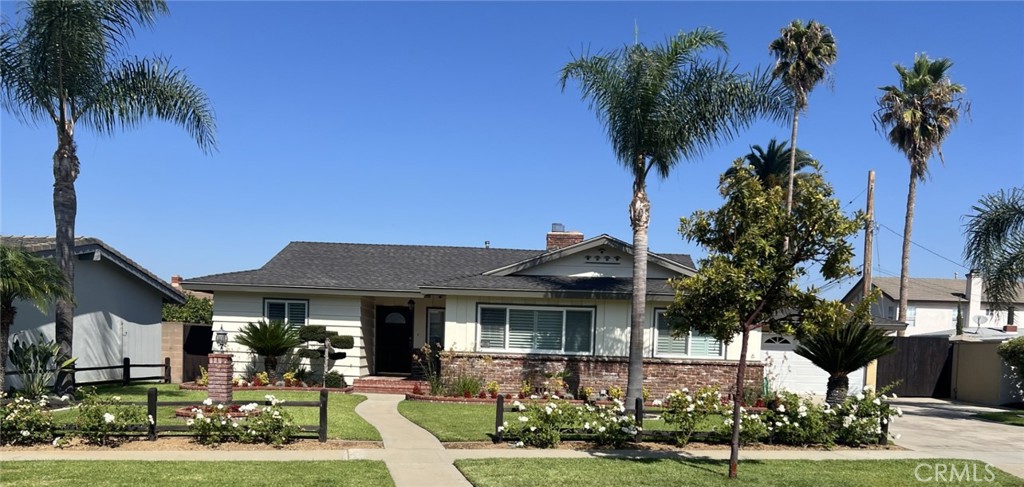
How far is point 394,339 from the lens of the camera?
22.4 metres

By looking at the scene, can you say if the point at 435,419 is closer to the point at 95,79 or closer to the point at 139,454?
the point at 139,454

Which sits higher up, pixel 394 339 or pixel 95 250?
pixel 95 250

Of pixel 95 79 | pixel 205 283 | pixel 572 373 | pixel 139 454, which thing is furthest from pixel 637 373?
pixel 95 79

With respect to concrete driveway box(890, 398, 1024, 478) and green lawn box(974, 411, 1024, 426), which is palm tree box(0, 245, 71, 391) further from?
green lawn box(974, 411, 1024, 426)

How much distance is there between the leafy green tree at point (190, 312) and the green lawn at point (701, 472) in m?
20.2

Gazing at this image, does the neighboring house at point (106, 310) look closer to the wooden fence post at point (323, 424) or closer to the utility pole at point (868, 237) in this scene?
the wooden fence post at point (323, 424)

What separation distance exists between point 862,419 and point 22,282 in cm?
1448

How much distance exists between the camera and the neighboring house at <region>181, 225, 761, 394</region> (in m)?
18.5

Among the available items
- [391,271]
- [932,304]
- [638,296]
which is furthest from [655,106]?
[932,304]

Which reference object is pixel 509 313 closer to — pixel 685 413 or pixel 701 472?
Answer: pixel 685 413

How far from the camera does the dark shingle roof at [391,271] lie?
18969 mm

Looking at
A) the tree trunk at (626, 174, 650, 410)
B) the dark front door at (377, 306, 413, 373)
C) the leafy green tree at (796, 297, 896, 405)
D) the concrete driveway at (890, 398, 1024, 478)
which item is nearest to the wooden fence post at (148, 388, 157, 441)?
the tree trunk at (626, 174, 650, 410)

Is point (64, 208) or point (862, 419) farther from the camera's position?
point (64, 208)
